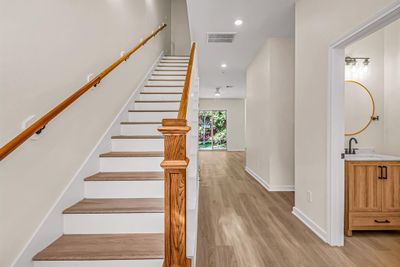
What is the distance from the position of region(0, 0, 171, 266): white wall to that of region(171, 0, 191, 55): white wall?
4.76m

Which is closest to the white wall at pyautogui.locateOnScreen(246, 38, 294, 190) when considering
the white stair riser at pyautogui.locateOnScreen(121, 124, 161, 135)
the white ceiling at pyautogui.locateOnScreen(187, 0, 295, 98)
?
the white ceiling at pyautogui.locateOnScreen(187, 0, 295, 98)

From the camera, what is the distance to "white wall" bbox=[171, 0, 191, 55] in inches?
281

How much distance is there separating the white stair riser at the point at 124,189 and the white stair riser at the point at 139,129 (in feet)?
3.19

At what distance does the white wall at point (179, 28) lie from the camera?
23.4 ft

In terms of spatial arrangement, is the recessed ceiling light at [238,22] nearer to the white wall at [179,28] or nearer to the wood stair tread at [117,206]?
the wood stair tread at [117,206]

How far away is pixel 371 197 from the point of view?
99.0 inches

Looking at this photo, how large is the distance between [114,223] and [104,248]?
0.22 meters

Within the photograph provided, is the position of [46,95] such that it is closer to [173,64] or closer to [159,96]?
[159,96]

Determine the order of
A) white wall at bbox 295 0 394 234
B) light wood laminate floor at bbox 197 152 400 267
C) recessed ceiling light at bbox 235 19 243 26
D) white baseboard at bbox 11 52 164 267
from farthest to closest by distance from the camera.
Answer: recessed ceiling light at bbox 235 19 243 26, white wall at bbox 295 0 394 234, light wood laminate floor at bbox 197 152 400 267, white baseboard at bbox 11 52 164 267

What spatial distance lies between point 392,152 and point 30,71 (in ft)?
13.5

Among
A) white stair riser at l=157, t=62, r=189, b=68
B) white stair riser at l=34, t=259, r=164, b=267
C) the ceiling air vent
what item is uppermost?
the ceiling air vent

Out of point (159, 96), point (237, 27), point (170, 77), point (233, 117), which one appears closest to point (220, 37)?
point (237, 27)

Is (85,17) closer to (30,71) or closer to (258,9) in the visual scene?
(30,71)

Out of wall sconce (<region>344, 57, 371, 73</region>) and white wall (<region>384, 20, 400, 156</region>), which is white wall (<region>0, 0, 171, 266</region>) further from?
white wall (<region>384, 20, 400, 156</region>)
